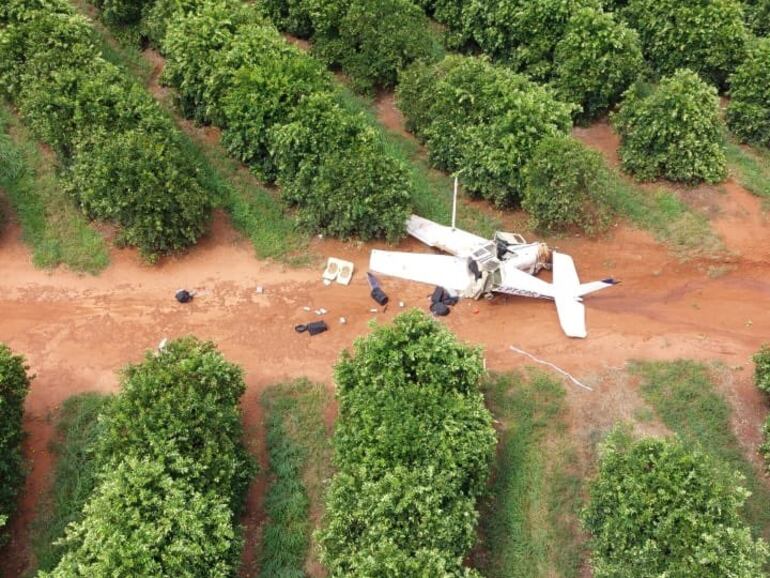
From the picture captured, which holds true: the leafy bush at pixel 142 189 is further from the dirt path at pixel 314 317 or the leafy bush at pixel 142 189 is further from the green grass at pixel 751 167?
the green grass at pixel 751 167

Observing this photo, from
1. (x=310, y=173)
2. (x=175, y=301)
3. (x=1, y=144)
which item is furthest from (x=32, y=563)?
(x=1, y=144)

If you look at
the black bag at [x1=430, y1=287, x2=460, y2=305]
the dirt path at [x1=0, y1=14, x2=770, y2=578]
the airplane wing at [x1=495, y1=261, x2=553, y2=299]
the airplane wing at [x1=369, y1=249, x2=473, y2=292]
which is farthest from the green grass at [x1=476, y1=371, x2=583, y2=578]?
the airplane wing at [x1=369, y1=249, x2=473, y2=292]

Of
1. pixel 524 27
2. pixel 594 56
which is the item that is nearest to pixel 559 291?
pixel 594 56

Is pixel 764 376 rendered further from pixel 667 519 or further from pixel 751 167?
pixel 751 167

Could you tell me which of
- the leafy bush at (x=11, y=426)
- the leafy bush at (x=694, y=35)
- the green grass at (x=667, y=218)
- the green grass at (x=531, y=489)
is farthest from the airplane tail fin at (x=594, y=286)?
the leafy bush at (x=11, y=426)

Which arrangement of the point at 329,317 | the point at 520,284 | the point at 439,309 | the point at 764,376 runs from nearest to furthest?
the point at 764,376
the point at 520,284
the point at 439,309
the point at 329,317

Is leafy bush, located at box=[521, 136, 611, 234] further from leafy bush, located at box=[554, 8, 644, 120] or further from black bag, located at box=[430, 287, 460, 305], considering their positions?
leafy bush, located at box=[554, 8, 644, 120]
